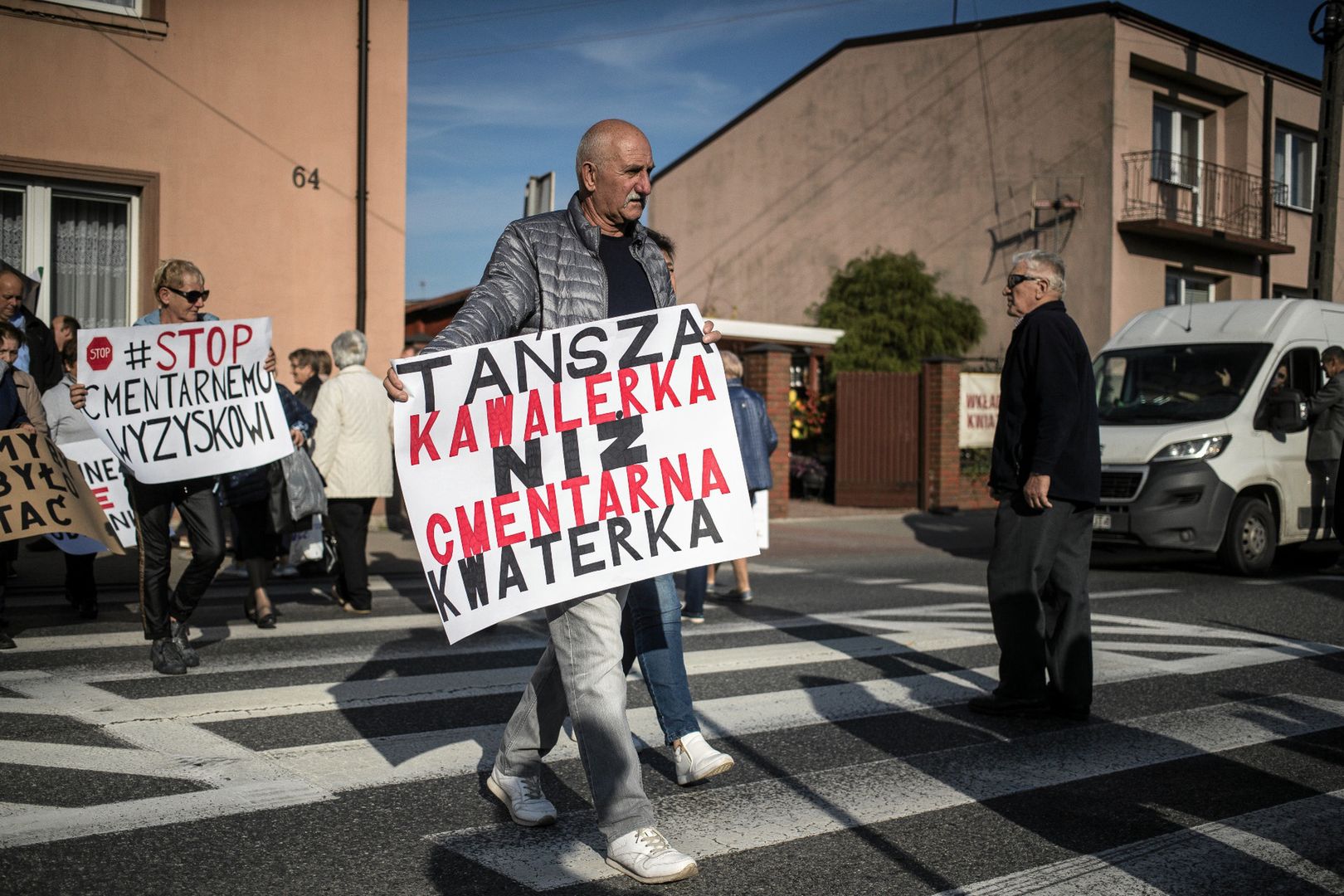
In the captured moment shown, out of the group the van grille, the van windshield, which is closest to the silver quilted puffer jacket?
the van grille

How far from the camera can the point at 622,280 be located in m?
3.97

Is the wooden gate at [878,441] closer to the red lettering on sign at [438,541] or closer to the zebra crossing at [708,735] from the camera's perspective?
the zebra crossing at [708,735]

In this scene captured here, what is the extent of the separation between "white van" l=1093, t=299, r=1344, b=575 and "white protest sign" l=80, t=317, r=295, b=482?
7847 millimetres

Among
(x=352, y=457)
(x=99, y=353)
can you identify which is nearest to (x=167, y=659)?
(x=99, y=353)

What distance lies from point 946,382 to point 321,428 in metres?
12.6

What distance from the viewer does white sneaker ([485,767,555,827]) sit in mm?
3896

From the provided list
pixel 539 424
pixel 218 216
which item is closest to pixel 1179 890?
pixel 539 424

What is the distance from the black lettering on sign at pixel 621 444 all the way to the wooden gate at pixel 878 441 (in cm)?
1615

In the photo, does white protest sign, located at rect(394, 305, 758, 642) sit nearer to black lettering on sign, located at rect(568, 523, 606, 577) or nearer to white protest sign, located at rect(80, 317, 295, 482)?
black lettering on sign, located at rect(568, 523, 606, 577)

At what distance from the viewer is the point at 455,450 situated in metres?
3.79

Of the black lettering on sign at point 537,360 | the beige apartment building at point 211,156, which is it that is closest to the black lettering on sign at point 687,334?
the black lettering on sign at point 537,360

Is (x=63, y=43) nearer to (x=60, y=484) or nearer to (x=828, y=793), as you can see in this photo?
(x=60, y=484)

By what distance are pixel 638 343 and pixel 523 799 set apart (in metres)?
1.49

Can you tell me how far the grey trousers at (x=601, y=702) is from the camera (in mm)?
3498
